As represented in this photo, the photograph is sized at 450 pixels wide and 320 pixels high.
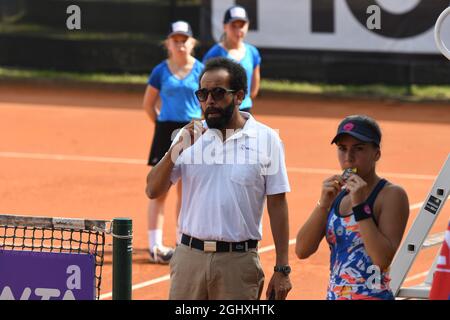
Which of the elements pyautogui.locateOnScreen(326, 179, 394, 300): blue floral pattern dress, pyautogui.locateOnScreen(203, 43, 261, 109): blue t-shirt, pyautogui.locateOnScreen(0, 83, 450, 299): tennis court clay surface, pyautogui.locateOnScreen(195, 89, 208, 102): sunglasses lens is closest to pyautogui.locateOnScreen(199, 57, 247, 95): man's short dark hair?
pyautogui.locateOnScreen(195, 89, 208, 102): sunglasses lens

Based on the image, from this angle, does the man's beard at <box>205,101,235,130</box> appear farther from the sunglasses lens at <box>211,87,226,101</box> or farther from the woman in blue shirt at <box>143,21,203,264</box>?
the woman in blue shirt at <box>143,21,203,264</box>

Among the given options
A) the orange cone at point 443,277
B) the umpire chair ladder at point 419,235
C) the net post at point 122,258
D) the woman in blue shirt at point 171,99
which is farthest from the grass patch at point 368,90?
the orange cone at point 443,277

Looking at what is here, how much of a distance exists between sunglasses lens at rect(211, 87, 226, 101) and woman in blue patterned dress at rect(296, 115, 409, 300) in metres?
0.78

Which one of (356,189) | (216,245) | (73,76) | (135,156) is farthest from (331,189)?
(73,76)

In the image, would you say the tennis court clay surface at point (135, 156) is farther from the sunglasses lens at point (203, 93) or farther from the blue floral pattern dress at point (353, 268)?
the blue floral pattern dress at point (353, 268)

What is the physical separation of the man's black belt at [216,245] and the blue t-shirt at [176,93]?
4455 millimetres

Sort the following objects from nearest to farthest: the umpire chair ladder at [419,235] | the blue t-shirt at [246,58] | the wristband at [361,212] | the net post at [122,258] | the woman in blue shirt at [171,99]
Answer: the wristband at [361,212] < the net post at [122,258] < the umpire chair ladder at [419,235] < the woman in blue shirt at [171,99] < the blue t-shirt at [246,58]

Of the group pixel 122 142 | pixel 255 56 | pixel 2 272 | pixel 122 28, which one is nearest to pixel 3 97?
pixel 122 28

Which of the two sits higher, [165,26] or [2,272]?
[165,26]

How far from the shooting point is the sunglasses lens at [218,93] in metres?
5.98

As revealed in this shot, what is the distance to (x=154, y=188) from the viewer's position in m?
6.08

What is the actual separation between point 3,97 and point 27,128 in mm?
2911
